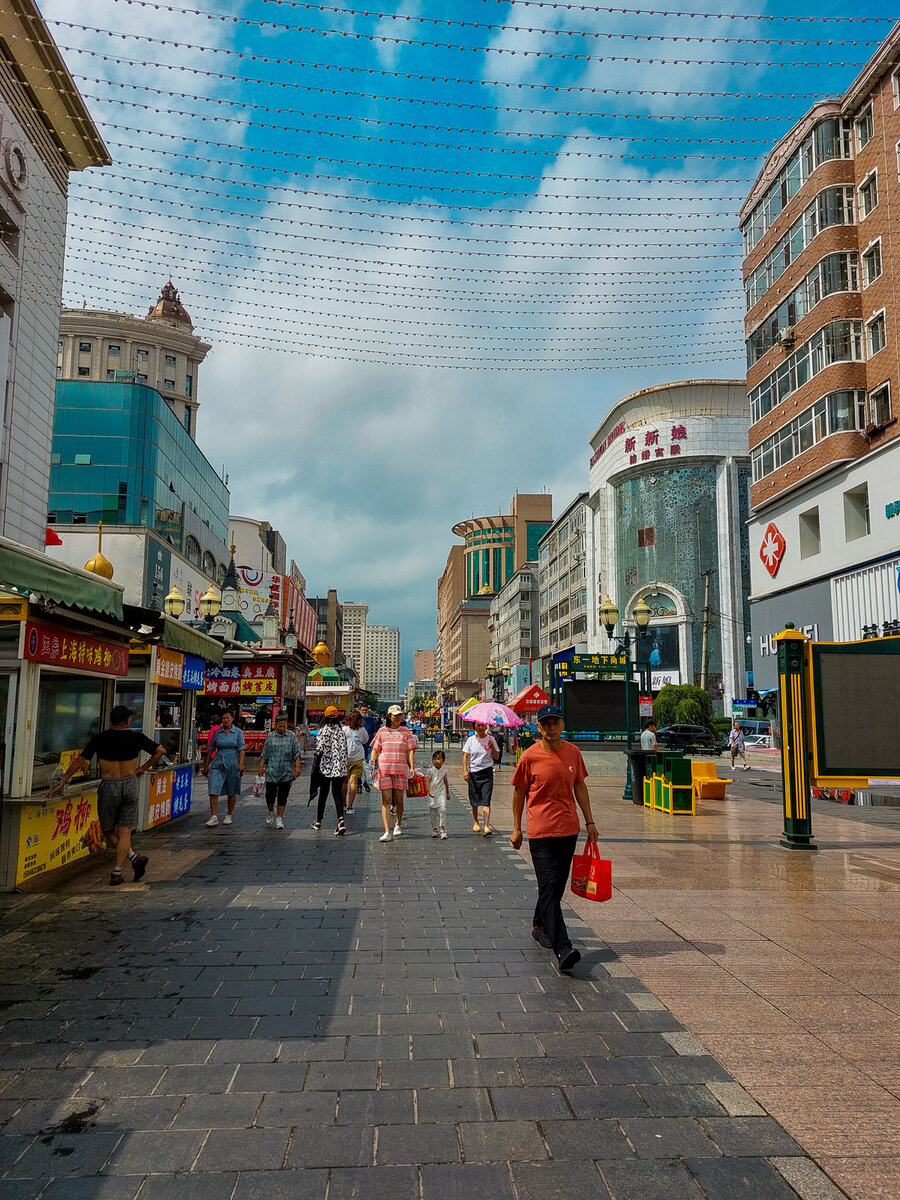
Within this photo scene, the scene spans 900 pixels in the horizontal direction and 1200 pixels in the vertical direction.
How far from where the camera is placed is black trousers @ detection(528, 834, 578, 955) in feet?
19.1

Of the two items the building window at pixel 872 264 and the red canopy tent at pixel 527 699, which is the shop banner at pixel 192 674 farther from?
the building window at pixel 872 264

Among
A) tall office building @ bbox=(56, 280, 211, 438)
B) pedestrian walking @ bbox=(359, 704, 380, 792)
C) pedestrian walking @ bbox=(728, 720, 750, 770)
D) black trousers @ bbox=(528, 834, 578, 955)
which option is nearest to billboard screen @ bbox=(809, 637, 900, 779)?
black trousers @ bbox=(528, 834, 578, 955)

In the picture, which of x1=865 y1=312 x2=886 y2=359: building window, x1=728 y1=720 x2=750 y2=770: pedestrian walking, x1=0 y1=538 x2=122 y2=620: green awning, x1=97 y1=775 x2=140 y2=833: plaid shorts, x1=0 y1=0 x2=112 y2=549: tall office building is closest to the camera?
x1=0 y1=538 x2=122 y2=620: green awning

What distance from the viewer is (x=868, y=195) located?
86.3 ft

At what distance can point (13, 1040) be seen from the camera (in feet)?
14.1

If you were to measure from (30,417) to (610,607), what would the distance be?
20.3m

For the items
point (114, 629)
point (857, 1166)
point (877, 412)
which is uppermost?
point (877, 412)

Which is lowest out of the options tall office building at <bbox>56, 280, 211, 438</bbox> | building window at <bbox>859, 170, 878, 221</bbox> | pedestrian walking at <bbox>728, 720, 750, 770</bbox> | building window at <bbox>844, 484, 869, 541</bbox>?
pedestrian walking at <bbox>728, 720, 750, 770</bbox>

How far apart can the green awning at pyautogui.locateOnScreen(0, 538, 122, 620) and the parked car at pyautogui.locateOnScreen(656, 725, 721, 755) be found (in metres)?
38.8

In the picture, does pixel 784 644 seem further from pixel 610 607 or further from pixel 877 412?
pixel 877 412

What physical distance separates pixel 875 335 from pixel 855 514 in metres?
5.55

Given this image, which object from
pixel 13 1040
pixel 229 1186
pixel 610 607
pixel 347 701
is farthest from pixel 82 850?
pixel 347 701

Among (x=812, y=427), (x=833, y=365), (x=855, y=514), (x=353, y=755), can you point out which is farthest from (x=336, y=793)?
(x=812, y=427)

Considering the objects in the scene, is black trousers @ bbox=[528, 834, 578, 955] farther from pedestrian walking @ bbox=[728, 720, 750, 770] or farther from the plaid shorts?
pedestrian walking @ bbox=[728, 720, 750, 770]
